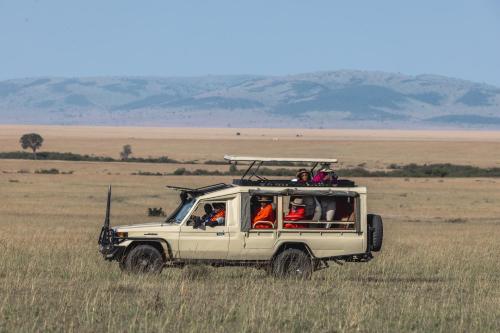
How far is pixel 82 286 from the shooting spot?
1670 centimetres

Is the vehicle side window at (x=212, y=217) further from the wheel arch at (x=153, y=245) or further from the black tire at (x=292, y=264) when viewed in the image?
the black tire at (x=292, y=264)

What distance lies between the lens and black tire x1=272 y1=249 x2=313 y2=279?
18.0m

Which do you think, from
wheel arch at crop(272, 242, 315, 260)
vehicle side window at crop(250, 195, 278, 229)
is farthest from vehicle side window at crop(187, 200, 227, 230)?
wheel arch at crop(272, 242, 315, 260)

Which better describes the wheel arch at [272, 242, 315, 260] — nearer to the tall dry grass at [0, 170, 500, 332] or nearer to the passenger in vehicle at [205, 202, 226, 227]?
the tall dry grass at [0, 170, 500, 332]

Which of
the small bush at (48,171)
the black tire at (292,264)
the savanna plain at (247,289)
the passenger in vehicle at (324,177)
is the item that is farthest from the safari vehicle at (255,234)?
the small bush at (48,171)

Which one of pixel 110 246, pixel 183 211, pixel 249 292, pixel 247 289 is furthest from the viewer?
pixel 183 211

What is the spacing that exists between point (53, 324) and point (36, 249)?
10.1m

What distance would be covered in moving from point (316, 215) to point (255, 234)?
104 centimetres

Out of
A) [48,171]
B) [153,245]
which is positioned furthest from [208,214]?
[48,171]

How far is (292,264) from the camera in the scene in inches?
711

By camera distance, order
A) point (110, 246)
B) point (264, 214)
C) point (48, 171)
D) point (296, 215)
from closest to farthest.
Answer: point (110, 246) → point (264, 214) → point (296, 215) → point (48, 171)

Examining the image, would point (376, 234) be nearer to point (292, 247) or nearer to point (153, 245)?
point (292, 247)

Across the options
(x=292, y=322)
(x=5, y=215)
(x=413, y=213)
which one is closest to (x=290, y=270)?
(x=292, y=322)

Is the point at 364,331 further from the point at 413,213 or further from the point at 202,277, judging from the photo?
the point at 413,213
